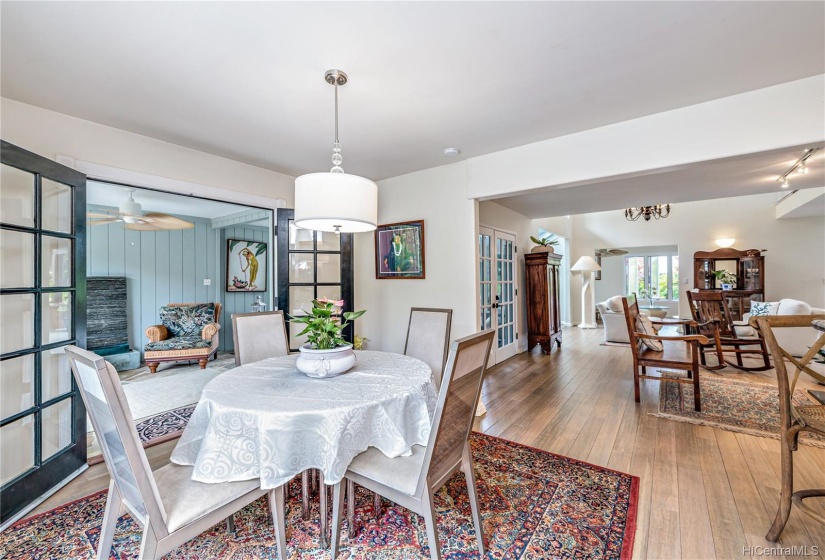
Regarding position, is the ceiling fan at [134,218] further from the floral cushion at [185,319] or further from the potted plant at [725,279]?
the potted plant at [725,279]

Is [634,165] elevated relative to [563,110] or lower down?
lower down

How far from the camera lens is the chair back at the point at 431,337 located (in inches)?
97.5

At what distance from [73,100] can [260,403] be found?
247cm

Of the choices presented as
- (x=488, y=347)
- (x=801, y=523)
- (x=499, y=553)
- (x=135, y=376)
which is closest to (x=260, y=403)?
(x=488, y=347)

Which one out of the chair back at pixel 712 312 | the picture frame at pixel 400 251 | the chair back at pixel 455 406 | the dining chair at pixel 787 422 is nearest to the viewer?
the chair back at pixel 455 406

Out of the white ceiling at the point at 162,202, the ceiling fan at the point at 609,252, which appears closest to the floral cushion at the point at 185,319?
the white ceiling at the point at 162,202

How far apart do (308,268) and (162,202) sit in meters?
2.93

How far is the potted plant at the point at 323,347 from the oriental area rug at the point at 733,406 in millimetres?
2807

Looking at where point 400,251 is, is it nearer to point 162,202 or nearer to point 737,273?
point 162,202

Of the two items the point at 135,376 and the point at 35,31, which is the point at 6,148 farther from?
the point at 135,376

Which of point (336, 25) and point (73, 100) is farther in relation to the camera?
point (73, 100)

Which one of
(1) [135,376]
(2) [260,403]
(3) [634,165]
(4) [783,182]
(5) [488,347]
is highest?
(4) [783,182]

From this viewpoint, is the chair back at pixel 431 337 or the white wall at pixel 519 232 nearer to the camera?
the chair back at pixel 431 337

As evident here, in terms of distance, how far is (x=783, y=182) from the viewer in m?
4.04
